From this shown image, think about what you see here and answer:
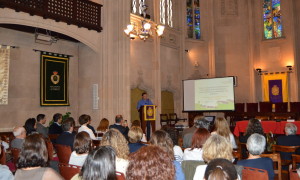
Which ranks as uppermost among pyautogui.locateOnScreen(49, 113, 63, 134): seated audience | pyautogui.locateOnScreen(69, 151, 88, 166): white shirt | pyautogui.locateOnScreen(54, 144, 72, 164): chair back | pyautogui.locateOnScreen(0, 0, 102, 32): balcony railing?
pyautogui.locateOnScreen(0, 0, 102, 32): balcony railing

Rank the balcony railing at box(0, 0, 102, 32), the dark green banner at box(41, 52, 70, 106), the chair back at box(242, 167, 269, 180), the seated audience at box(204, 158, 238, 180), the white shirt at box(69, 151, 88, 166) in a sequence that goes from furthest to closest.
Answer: the dark green banner at box(41, 52, 70, 106) < the balcony railing at box(0, 0, 102, 32) < the white shirt at box(69, 151, 88, 166) < the chair back at box(242, 167, 269, 180) < the seated audience at box(204, 158, 238, 180)

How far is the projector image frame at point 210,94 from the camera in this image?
11.4 m

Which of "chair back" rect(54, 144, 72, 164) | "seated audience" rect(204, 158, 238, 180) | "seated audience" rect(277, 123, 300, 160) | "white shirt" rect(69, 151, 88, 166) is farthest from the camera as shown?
"seated audience" rect(277, 123, 300, 160)

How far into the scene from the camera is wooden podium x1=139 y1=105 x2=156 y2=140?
31.3 feet

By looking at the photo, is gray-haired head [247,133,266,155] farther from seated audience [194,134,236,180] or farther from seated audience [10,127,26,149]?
seated audience [10,127,26,149]

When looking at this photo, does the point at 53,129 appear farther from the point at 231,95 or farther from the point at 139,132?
the point at 231,95

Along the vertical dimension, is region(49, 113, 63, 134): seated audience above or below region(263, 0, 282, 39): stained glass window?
below

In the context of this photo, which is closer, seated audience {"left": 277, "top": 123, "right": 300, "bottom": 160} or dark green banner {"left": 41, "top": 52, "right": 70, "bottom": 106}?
seated audience {"left": 277, "top": 123, "right": 300, "bottom": 160}

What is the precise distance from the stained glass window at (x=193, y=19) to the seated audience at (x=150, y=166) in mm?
15281

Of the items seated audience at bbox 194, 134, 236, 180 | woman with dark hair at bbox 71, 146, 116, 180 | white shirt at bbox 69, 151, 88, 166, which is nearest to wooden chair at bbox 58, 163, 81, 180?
white shirt at bbox 69, 151, 88, 166

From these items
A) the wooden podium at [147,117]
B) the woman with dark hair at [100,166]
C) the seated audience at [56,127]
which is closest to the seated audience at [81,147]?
the woman with dark hair at [100,166]

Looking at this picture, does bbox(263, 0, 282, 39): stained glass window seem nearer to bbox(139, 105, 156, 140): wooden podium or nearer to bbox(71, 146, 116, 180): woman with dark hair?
bbox(139, 105, 156, 140): wooden podium

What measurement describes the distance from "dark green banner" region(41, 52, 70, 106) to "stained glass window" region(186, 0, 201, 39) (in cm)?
807

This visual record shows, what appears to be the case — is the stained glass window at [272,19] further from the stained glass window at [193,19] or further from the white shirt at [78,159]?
the white shirt at [78,159]
